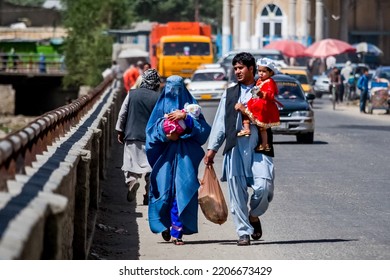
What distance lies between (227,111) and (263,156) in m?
0.50

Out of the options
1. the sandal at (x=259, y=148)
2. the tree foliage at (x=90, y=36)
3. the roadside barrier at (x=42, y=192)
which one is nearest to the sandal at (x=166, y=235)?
the roadside barrier at (x=42, y=192)

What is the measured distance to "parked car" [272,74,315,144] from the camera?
2825cm

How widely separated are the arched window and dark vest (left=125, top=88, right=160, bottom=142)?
Answer: 70558 millimetres

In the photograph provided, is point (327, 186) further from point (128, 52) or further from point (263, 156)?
point (128, 52)

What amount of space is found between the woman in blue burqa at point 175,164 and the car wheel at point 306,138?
1612 cm

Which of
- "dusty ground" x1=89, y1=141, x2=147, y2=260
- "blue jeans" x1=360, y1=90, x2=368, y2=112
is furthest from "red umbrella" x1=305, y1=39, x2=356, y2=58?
"dusty ground" x1=89, y1=141, x2=147, y2=260

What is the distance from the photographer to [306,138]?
2855cm

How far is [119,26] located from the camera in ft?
302

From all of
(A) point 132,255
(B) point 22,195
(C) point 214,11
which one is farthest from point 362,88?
(C) point 214,11

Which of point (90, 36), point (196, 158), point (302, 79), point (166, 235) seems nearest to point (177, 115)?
point (196, 158)

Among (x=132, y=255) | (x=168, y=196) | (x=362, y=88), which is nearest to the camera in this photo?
(x=132, y=255)

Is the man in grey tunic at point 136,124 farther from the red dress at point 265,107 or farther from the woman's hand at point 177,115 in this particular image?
the red dress at point 265,107

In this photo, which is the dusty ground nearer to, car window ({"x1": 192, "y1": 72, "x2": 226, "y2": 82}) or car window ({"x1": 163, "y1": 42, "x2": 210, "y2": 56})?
car window ({"x1": 192, "y1": 72, "x2": 226, "y2": 82})

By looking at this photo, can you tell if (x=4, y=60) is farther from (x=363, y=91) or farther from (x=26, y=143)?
→ (x=26, y=143)
